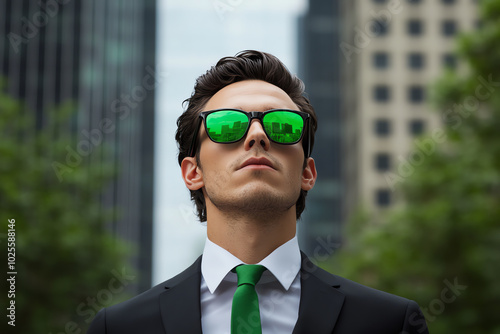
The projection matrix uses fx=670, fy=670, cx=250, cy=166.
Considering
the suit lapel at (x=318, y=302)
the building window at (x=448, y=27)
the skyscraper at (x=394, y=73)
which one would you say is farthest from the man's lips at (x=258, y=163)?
the building window at (x=448, y=27)

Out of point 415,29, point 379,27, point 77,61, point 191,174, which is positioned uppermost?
point 191,174

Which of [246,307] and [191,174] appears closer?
[246,307]

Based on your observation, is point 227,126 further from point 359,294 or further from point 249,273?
point 359,294

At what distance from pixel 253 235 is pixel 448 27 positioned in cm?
7649

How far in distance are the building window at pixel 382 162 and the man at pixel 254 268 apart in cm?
7178

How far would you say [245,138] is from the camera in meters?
3.76

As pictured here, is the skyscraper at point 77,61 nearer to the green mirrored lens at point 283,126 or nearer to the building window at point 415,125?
the building window at point 415,125

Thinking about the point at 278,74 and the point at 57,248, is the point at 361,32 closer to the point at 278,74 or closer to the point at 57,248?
the point at 57,248

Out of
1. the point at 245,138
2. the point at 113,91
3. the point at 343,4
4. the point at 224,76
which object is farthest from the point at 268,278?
the point at 343,4

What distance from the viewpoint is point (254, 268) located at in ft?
12.0

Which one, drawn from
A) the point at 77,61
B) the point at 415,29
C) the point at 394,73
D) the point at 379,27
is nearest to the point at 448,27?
the point at 415,29

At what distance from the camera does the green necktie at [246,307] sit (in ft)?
11.3

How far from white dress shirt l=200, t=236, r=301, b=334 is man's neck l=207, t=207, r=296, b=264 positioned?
4cm

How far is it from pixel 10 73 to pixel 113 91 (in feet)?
→ 43.1
